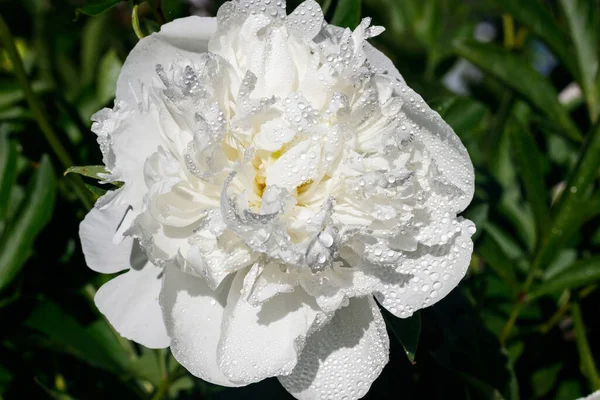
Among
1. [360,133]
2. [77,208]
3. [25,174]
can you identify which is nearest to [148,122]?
[360,133]

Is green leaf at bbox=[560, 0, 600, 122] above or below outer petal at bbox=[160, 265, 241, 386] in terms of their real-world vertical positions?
below

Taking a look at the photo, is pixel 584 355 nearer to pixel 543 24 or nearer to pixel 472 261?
pixel 472 261

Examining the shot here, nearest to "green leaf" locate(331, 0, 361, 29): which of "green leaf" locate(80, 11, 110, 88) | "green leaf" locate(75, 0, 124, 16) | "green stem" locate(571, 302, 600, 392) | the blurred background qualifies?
the blurred background

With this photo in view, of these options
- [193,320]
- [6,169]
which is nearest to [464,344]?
[193,320]

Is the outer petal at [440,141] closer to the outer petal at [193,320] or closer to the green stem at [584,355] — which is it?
the outer petal at [193,320]

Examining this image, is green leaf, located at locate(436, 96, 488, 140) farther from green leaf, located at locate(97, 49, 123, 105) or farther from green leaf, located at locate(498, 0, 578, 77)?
green leaf, located at locate(97, 49, 123, 105)

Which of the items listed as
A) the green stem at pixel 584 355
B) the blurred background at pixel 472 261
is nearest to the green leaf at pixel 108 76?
the blurred background at pixel 472 261
